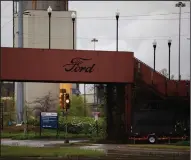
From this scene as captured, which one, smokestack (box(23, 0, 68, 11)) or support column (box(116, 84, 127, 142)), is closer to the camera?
support column (box(116, 84, 127, 142))

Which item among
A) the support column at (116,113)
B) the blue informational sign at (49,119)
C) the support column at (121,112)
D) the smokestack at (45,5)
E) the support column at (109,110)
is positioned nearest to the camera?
the support column at (121,112)

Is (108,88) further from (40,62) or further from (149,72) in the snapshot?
(40,62)

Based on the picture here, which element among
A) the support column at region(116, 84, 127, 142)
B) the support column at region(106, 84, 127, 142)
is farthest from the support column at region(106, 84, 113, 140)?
the support column at region(116, 84, 127, 142)

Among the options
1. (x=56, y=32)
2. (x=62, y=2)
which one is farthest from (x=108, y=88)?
(x=62, y=2)

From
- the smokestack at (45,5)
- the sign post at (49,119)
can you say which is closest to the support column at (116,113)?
the sign post at (49,119)

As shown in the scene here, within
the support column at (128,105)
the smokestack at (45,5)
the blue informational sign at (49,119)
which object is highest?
the smokestack at (45,5)

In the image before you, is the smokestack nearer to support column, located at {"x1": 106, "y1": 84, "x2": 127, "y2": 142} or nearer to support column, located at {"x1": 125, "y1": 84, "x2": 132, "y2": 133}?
support column, located at {"x1": 106, "y1": 84, "x2": 127, "y2": 142}

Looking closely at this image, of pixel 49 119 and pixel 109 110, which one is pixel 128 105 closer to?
pixel 109 110

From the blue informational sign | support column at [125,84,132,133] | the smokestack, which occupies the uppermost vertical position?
the smokestack

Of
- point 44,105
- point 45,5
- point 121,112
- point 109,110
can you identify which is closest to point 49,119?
point 109,110

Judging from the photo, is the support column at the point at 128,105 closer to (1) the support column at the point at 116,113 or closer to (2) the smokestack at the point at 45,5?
(1) the support column at the point at 116,113

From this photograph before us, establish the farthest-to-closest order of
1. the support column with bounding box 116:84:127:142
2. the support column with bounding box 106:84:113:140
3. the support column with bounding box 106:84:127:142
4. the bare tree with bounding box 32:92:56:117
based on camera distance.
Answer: the bare tree with bounding box 32:92:56:117, the support column with bounding box 106:84:113:140, the support column with bounding box 106:84:127:142, the support column with bounding box 116:84:127:142

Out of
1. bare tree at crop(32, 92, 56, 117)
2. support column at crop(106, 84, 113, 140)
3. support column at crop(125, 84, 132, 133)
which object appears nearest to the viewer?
support column at crop(125, 84, 132, 133)

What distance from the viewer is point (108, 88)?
40344 millimetres
